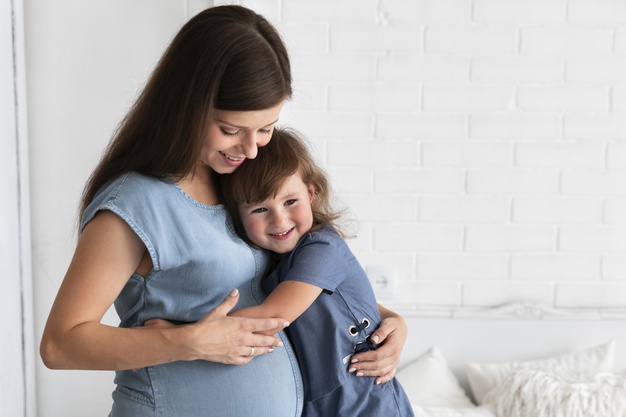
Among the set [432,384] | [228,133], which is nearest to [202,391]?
[228,133]

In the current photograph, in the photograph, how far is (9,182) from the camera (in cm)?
232

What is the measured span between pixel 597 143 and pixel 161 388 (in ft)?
5.82

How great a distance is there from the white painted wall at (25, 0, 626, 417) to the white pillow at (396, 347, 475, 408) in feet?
0.69

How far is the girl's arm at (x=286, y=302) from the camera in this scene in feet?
4.42

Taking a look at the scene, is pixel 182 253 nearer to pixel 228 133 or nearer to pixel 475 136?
pixel 228 133

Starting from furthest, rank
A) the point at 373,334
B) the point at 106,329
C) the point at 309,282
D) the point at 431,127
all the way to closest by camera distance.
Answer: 1. the point at 431,127
2. the point at 373,334
3. the point at 309,282
4. the point at 106,329

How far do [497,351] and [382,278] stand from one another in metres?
0.48

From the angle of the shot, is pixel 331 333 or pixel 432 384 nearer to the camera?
pixel 331 333

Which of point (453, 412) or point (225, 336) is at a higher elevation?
point (225, 336)

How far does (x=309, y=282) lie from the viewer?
1.42m

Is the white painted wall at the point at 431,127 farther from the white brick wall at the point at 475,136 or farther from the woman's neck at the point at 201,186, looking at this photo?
the woman's neck at the point at 201,186

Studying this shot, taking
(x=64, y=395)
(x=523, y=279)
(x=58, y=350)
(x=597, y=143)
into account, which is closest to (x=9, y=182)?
(x=64, y=395)

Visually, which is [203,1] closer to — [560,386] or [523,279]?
[523,279]

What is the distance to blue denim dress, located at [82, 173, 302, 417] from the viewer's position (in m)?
1.28
